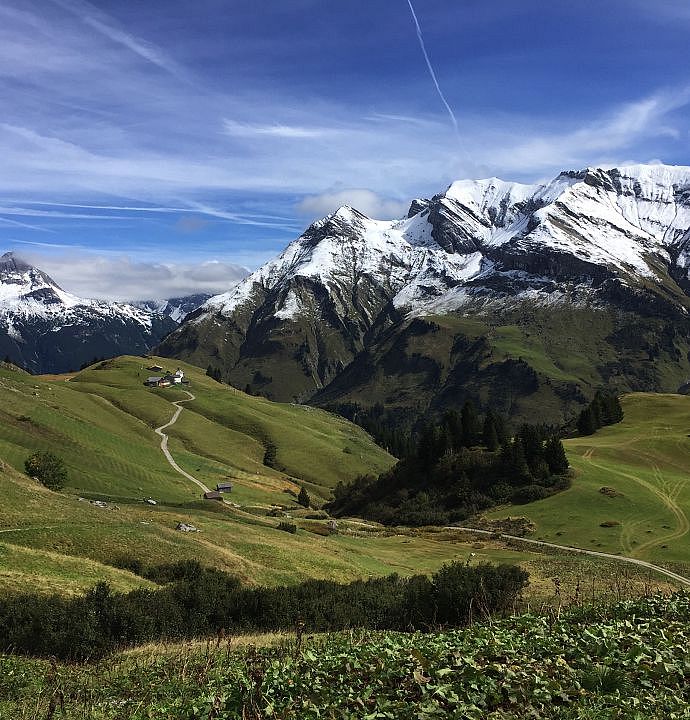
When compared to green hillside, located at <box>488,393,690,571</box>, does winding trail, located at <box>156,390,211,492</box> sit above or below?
below

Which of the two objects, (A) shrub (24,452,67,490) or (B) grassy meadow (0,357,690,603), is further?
(A) shrub (24,452,67,490)

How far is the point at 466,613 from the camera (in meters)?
30.4

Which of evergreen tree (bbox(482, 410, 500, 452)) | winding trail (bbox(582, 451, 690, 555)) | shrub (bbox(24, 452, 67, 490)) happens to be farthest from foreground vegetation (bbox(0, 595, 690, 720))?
evergreen tree (bbox(482, 410, 500, 452))

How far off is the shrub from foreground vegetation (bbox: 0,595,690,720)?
64.3 meters

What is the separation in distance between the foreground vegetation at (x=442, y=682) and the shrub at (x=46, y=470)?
211 feet

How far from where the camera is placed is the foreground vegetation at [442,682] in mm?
10977

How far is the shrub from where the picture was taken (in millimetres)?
75000

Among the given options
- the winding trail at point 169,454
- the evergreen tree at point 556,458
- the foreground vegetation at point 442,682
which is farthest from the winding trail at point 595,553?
the winding trail at point 169,454

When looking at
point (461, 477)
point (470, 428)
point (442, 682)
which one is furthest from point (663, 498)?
point (442, 682)

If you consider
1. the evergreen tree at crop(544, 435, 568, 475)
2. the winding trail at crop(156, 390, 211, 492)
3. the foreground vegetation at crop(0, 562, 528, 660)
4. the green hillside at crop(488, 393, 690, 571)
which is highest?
the foreground vegetation at crop(0, 562, 528, 660)

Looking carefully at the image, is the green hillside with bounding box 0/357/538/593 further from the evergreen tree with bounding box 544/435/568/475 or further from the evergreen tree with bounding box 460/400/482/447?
the evergreen tree with bounding box 460/400/482/447

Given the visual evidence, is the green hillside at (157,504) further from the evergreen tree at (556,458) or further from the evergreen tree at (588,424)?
the evergreen tree at (588,424)

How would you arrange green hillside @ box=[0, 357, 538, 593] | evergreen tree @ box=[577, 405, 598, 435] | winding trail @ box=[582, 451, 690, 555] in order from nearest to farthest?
1. green hillside @ box=[0, 357, 538, 593]
2. winding trail @ box=[582, 451, 690, 555]
3. evergreen tree @ box=[577, 405, 598, 435]

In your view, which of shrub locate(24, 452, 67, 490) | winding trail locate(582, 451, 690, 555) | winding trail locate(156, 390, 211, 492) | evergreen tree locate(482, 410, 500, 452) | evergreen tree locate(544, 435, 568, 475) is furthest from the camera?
winding trail locate(156, 390, 211, 492)
